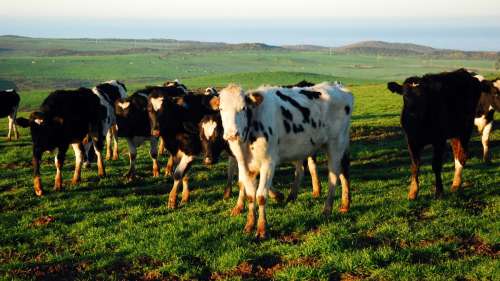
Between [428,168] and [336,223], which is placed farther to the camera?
[428,168]

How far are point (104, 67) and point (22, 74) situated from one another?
26783 mm

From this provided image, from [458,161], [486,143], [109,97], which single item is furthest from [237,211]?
[486,143]

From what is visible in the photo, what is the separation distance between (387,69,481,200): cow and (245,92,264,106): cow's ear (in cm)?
436

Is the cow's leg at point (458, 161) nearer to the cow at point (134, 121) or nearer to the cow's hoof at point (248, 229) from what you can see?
the cow's hoof at point (248, 229)

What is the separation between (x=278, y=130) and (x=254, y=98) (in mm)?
862

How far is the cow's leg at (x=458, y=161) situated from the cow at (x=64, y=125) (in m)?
10.3

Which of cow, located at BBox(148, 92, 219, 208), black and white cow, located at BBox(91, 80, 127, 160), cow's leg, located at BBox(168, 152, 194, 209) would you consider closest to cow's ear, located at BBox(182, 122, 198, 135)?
cow, located at BBox(148, 92, 219, 208)

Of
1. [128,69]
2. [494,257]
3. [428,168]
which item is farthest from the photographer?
[128,69]

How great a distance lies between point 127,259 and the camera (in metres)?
8.11

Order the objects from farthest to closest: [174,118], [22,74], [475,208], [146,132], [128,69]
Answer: [128,69]
[22,74]
[146,132]
[174,118]
[475,208]

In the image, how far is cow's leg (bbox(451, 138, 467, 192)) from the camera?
11.7 metres

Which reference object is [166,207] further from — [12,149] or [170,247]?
[12,149]

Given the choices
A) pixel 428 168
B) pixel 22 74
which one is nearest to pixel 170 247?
pixel 428 168

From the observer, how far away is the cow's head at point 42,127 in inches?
524
